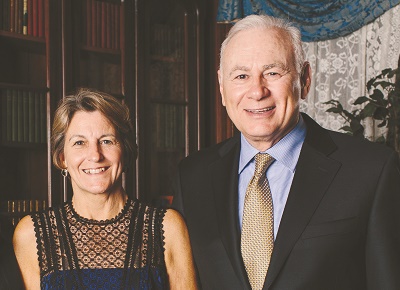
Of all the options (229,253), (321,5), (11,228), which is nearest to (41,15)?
(11,228)

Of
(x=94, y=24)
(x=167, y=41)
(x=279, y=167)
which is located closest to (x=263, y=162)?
(x=279, y=167)

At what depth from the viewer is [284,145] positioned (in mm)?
1909

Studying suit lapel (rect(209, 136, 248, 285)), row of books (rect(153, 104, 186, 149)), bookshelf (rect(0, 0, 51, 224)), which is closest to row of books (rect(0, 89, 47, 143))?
bookshelf (rect(0, 0, 51, 224))

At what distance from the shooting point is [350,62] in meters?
4.06

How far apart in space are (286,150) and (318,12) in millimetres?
2342

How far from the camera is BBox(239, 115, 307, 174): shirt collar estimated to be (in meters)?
1.89

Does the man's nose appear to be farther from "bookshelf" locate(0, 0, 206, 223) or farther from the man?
"bookshelf" locate(0, 0, 206, 223)

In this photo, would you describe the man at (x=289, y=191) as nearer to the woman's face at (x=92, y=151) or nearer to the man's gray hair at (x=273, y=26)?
the man's gray hair at (x=273, y=26)

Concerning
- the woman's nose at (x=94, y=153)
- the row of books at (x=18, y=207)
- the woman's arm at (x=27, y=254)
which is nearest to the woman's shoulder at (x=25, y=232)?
the woman's arm at (x=27, y=254)

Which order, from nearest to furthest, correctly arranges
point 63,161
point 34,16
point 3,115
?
point 63,161, point 3,115, point 34,16

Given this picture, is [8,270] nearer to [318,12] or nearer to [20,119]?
[20,119]

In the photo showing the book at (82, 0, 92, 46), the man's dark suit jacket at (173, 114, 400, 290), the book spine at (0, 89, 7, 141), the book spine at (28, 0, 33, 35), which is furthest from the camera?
the book at (82, 0, 92, 46)

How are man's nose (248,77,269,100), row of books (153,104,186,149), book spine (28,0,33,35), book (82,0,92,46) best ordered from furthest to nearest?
row of books (153,104,186,149)
book (82,0,92,46)
book spine (28,0,33,35)
man's nose (248,77,269,100)

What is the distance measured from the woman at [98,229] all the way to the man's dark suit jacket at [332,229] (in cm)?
23
